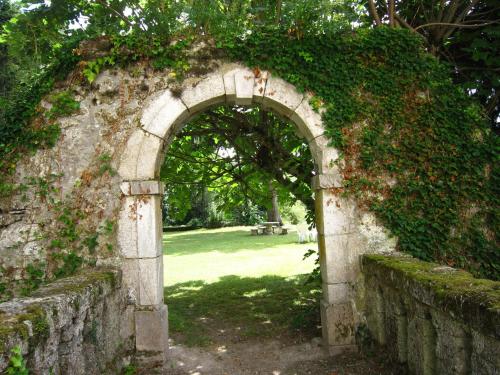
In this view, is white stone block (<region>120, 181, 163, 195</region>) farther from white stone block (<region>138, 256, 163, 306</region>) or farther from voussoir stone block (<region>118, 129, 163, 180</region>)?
white stone block (<region>138, 256, 163, 306</region>)

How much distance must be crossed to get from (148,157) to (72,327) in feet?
6.67

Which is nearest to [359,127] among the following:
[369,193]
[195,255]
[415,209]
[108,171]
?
[369,193]

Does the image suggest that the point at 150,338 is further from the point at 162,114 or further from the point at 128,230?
the point at 162,114

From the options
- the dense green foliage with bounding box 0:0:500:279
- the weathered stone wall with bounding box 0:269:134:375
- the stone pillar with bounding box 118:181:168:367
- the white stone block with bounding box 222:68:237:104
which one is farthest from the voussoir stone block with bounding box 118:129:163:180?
the weathered stone wall with bounding box 0:269:134:375

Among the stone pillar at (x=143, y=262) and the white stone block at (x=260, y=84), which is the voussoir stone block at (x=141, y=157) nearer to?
the stone pillar at (x=143, y=262)

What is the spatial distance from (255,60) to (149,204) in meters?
2.02

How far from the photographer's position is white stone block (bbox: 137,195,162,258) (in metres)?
4.12

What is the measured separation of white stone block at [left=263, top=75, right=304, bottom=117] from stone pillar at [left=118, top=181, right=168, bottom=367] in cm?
164

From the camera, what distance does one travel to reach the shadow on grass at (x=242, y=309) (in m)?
5.20

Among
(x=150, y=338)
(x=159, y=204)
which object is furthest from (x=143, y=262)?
(x=150, y=338)

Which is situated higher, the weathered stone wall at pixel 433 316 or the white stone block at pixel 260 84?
the white stone block at pixel 260 84

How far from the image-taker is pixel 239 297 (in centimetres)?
701

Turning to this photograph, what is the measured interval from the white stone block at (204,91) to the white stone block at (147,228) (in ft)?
3.84

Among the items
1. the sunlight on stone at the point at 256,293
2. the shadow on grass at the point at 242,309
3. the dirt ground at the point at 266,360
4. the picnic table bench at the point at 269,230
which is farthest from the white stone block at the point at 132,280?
the picnic table bench at the point at 269,230
